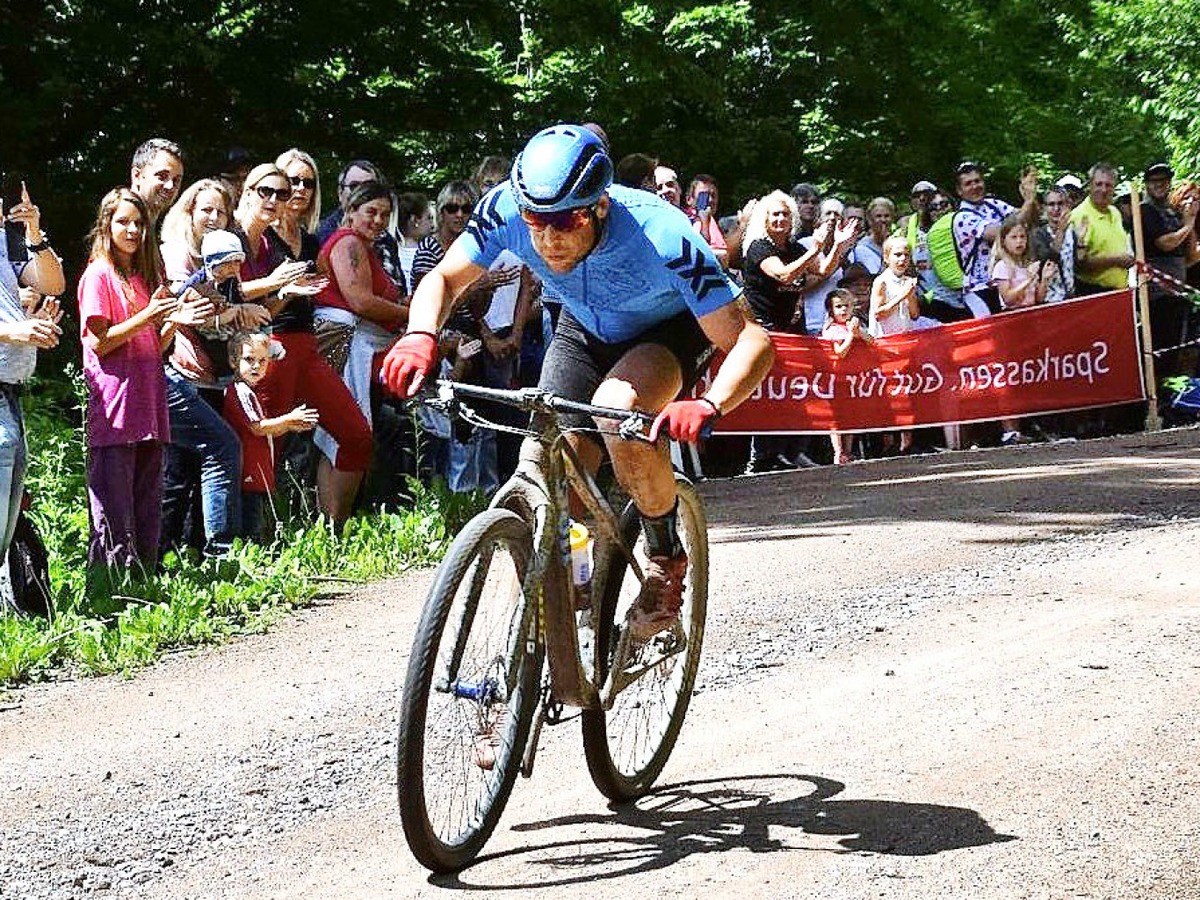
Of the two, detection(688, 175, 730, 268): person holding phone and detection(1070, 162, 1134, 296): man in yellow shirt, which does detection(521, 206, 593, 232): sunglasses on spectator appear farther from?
detection(1070, 162, 1134, 296): man in yellow shirt

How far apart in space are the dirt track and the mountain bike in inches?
7.5

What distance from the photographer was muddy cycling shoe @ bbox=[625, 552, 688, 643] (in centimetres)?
632

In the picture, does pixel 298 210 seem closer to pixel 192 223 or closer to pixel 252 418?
pixel 192 223

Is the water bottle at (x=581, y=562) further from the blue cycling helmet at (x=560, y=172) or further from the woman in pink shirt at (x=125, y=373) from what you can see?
the woman in pink shirt at (x=125, y=373)

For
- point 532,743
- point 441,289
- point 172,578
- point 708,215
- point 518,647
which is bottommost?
point 532,743

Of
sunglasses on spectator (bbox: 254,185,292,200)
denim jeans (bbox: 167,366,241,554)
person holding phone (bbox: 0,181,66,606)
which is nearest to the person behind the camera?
person holding phone (bbox: 0,181,66,606)

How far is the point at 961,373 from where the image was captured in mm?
17594

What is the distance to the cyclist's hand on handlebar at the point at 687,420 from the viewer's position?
538cm

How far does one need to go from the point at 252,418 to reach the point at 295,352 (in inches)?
19.4

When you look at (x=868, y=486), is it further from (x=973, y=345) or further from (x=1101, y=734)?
(x=1101, y=734)

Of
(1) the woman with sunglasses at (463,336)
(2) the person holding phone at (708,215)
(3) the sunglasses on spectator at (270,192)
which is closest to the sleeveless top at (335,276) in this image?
(1) the woman with sunglasses at (463,336)

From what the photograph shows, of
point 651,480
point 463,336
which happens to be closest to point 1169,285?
point 463,336

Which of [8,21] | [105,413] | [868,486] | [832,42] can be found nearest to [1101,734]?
[105,413]

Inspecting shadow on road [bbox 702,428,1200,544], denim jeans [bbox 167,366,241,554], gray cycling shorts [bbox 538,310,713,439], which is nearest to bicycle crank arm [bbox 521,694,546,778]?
gray cycling shorts [bbox 538,310,713,439]
